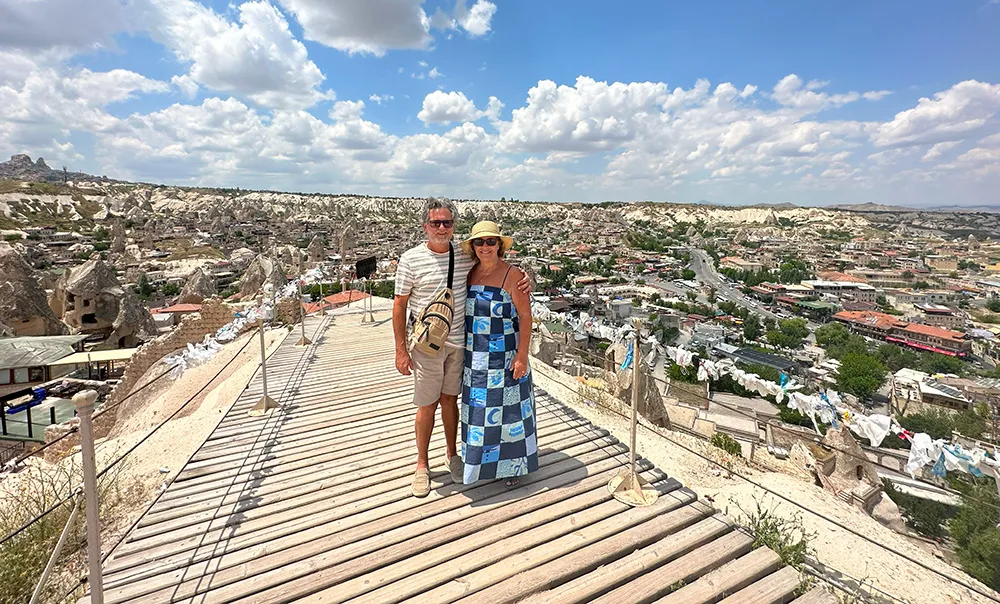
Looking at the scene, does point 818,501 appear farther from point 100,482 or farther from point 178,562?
point 100,482

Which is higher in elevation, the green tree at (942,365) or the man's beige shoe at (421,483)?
the man's beige shoe at (421,483)

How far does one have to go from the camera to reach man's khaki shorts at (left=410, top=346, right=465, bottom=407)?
304cm

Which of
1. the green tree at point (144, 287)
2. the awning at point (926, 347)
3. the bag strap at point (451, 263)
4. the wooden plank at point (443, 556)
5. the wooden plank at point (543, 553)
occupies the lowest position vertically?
the awning at point (926, 347)

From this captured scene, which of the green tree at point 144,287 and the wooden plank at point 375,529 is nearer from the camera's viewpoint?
the wooden plank at point 375,529

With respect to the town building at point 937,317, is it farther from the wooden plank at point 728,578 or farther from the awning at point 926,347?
the wooden plank at point 728,578

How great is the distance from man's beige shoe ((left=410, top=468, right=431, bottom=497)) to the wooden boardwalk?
5 centimetres

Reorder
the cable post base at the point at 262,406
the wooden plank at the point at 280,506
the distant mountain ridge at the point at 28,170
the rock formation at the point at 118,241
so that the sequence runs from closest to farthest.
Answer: the wooden plank at the point at 280,506, the cable post base at the point at 262,406, the rock formation at the point at 118,241, the distant mountain ridge at the point at 28,170

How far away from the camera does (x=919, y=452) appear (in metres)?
5.96

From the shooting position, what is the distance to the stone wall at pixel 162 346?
9.34 m

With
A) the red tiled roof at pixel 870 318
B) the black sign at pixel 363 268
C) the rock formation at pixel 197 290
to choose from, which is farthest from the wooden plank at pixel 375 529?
the red tiled roof at pixel 870 318

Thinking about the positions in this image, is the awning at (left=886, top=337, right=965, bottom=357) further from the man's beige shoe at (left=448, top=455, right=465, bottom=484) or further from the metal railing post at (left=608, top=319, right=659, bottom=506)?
the man's beige shoe at (left=448, top=455, right=465, bottom=484)

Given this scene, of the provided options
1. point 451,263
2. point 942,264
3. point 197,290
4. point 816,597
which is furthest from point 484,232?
point 942,264

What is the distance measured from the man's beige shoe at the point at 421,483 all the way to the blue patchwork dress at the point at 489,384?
0.32 metres

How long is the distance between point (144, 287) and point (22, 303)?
20198 mm
